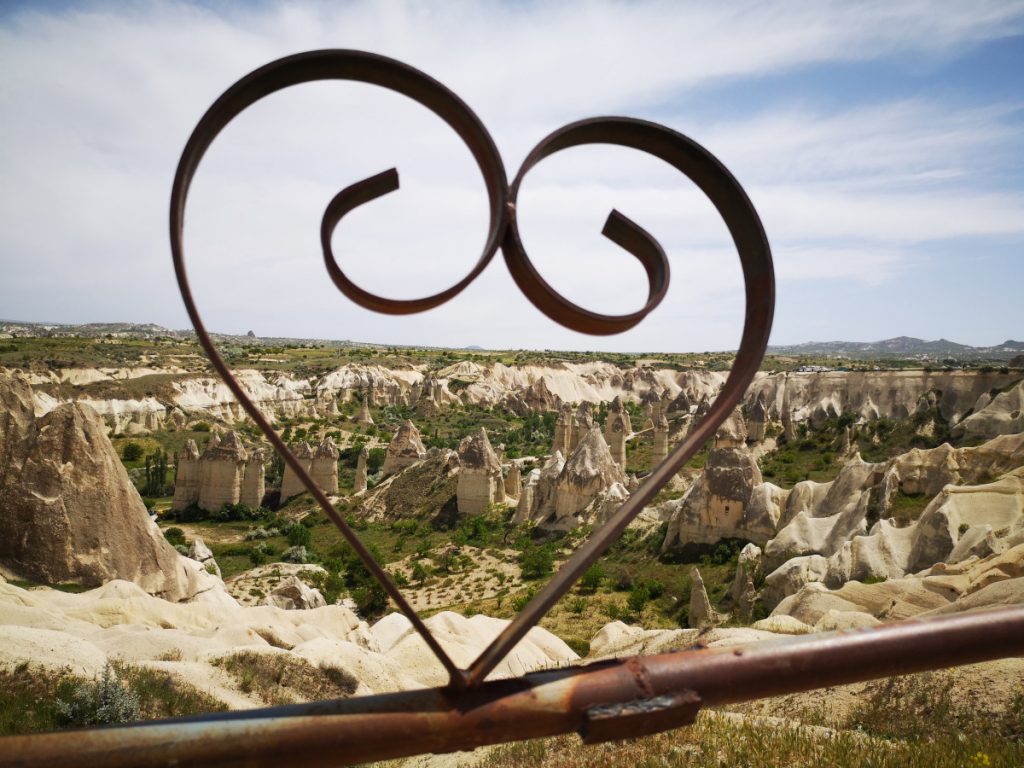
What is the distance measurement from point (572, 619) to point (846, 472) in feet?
32.8

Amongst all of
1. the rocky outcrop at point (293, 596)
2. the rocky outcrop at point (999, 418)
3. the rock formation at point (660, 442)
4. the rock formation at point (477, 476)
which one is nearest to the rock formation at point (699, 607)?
the rocky outcrop at point (293, 596)

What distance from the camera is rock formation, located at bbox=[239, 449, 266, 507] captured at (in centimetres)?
3147

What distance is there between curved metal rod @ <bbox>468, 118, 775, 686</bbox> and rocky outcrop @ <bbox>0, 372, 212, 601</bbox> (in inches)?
560

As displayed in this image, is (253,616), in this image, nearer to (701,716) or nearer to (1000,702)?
(701,716)

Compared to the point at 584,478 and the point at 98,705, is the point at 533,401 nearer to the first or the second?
the point at 584,478

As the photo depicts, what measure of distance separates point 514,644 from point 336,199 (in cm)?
82

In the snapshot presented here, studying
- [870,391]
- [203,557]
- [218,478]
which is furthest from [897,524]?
[870,391]

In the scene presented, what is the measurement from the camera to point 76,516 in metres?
12.5

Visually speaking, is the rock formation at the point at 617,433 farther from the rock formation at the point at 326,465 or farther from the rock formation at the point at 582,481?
the rock formation at the point at 326,465

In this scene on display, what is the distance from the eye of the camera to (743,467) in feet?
68.5

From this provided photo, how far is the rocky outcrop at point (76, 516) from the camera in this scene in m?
12.0

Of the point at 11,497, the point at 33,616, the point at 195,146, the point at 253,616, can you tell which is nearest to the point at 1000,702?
the point at 195,146

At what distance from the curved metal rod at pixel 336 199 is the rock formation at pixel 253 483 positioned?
109 ft

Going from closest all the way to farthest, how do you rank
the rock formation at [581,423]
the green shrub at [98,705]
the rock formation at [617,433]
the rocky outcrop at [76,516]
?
the green shrub at [98,705] → the rocky outcrop at [76,516] → the rock formation at [581,423] → the rock formation at [617,433]
